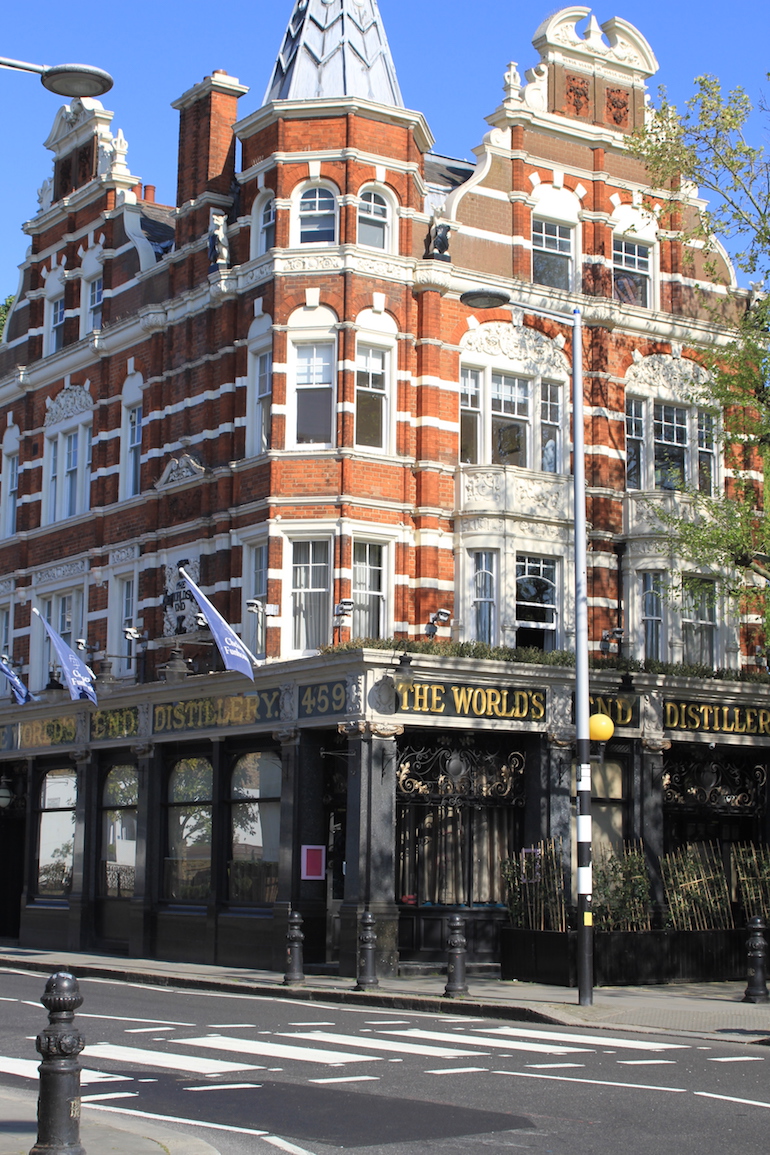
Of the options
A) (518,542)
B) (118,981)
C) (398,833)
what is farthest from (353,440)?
(118,981)

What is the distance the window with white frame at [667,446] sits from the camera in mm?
29594

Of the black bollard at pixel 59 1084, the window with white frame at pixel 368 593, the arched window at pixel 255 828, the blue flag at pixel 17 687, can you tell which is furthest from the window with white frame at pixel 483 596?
the black bollard at pixel 59 1084

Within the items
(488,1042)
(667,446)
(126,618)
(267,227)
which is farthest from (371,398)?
(488,1042)

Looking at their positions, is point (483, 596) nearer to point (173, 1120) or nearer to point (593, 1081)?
point (593, 1081)

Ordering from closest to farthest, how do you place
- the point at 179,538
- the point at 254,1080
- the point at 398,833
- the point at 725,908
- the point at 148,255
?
1. the point at 254,1080
2. the point at 725,908
3. the point at 398,833
4. the point at 179,538
5. the point at 148,255

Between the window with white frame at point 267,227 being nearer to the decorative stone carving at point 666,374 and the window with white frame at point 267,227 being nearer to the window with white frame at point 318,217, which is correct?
the window with white frame at point 318,217

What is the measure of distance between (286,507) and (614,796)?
26.6 feet

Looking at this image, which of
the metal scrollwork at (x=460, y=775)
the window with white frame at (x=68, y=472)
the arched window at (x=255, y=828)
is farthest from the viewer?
the window with white frame at (x=68, y=472)

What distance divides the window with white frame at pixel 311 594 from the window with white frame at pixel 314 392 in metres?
2.03

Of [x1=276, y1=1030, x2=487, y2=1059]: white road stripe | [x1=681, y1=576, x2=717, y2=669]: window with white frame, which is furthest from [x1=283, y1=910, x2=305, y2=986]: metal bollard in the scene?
[x1=681, y1=576, x2=717, y2=669]: window with white frame

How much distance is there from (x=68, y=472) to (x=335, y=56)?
11.6 metres

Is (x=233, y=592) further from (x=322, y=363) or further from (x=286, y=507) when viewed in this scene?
(x=322, y=363)

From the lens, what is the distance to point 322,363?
26.9 m

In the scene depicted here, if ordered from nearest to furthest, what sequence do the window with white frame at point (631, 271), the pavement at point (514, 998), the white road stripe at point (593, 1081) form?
the white road stripe at point (593, 1081)
the pavement at point (514, 998)
the window with white frame at point (631, 271)
